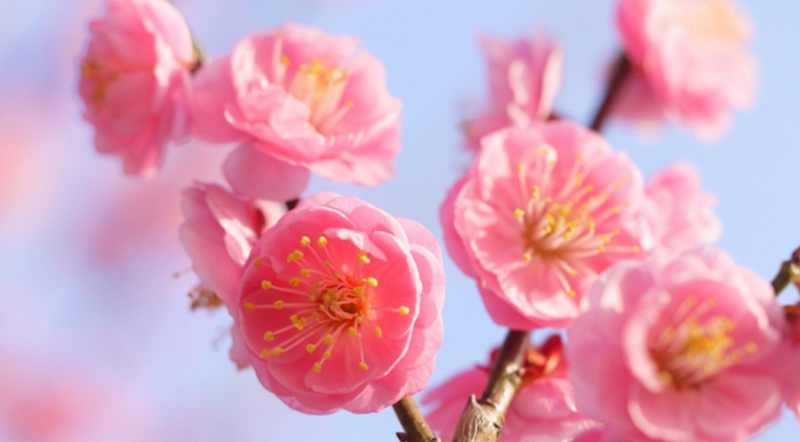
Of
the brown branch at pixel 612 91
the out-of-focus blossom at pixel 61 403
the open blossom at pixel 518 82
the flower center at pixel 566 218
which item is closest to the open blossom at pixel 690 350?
the flower center at pixel 566 218

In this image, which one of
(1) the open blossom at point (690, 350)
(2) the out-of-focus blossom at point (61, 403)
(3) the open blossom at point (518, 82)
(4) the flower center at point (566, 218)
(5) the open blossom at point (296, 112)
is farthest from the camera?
(2) the out-of-focus blossom at point (61, 403)

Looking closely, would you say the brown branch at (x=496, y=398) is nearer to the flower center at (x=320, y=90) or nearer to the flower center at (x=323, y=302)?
the flower center at (x=323, y=302)

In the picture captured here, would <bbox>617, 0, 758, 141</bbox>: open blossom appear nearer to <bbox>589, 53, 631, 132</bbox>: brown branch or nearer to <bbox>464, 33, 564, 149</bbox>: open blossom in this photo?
<bbox>589, 53, 631, 132</bbox>: brown branch

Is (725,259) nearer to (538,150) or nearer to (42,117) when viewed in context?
(538,150)

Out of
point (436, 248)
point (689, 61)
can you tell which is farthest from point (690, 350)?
point (689, 61)

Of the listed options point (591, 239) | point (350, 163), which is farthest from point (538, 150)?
point (350, 163)

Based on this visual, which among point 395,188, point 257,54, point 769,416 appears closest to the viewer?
point 769,416

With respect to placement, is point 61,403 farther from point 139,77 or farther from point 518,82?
point 518,82
